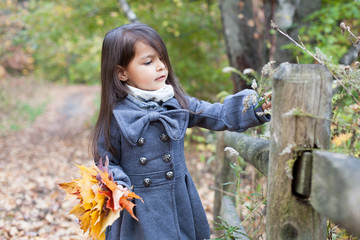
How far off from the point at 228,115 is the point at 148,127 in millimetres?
427

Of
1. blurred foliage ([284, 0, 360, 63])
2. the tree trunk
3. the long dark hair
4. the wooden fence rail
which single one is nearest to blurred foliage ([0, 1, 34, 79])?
the tree trunk

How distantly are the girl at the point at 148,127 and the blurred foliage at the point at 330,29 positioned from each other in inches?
76.8

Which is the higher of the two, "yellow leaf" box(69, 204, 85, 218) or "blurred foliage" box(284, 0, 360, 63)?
"blurred foliage" box(284, 0, 360, 63)

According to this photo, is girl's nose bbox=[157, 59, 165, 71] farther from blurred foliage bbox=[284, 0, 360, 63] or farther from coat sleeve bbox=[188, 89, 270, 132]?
blurred foliage bbox=[284, 0, 360, 63]

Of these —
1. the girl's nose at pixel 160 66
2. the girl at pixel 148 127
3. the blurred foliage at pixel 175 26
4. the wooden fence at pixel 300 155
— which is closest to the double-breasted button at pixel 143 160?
the girl at pixel 148 127

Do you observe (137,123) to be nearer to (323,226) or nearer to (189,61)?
(323,226)

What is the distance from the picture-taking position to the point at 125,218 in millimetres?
Result: 1766

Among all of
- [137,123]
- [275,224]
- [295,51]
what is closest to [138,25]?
[137,123]

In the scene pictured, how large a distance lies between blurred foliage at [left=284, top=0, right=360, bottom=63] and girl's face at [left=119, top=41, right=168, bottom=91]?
6.43 feet

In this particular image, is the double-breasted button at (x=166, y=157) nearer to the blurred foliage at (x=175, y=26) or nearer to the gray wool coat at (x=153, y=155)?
the gray wool coat at (x=153, y=155)

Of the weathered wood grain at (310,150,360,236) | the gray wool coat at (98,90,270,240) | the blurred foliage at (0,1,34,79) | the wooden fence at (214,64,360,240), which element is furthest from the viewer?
the blurred foliage at (0,1,34,79)

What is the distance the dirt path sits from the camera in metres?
3.23

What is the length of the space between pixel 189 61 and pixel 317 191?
5.19 meters

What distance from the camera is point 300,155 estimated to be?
3.26 feet
